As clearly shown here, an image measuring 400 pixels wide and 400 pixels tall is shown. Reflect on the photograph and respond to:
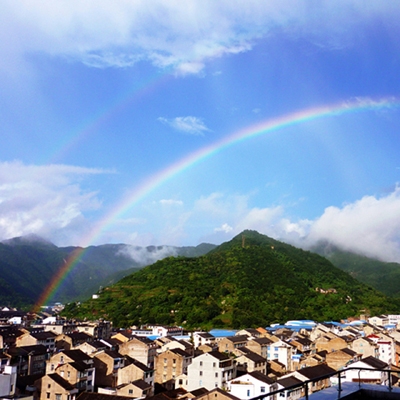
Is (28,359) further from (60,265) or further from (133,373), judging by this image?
(60,265)

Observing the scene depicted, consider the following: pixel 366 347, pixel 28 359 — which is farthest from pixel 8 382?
pixel 366 347

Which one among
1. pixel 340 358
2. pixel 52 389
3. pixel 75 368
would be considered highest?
pixel 340 358

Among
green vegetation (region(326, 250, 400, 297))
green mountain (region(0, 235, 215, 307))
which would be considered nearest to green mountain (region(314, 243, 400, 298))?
green vegetation (region(326, 250, 400, 297))

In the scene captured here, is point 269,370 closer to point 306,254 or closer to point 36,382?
point 36,382

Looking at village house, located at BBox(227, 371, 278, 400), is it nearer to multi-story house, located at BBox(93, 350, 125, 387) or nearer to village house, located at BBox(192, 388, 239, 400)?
village house, located at BBox(192, 388, 239, 400)

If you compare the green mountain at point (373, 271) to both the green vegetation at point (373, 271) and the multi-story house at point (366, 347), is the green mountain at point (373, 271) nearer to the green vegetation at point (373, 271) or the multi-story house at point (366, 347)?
the green vegetation at point (373, 271)

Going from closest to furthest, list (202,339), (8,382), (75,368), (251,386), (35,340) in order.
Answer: (8,382) < (251,386) < (75,368) < (35,340) < (202,339)
